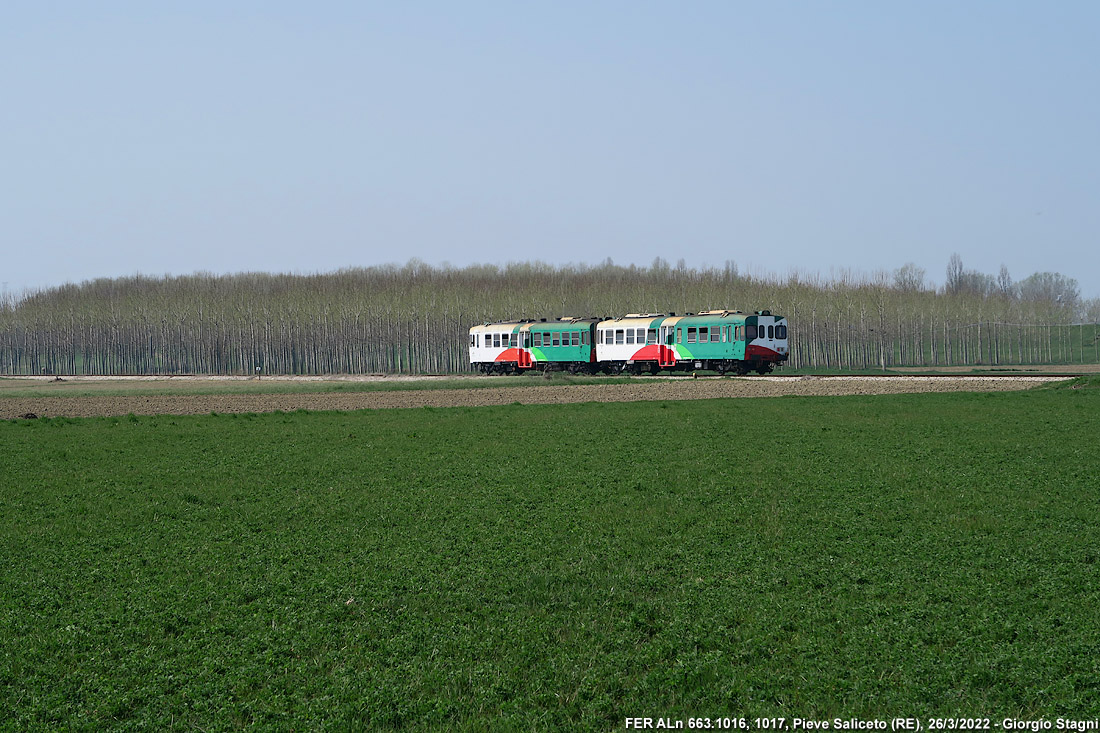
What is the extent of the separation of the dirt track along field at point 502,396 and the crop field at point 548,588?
17.7 m

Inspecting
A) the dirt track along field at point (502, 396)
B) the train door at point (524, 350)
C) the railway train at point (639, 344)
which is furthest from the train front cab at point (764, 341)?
the train door at point (524, 350)

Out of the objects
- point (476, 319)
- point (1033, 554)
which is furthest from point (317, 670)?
point (476, 319)

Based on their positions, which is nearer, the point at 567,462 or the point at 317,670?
the point at 317,670

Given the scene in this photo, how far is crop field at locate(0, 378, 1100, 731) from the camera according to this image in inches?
306

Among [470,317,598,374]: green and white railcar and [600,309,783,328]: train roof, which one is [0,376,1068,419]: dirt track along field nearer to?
[600,309,783,328]: train roof

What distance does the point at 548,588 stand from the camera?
10594mm

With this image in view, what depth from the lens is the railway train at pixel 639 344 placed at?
54969 mm

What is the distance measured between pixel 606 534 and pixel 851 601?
3.98 metres

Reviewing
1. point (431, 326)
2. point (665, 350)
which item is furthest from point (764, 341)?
point (431, 326)

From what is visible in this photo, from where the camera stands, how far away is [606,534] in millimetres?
13016

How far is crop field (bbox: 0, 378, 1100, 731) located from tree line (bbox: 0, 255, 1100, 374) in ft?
289

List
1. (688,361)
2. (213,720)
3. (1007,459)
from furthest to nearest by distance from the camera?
(688,361)
(1007,459)
(213,720)

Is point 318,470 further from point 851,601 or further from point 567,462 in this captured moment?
point 851,601

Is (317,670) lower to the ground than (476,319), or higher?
lower
